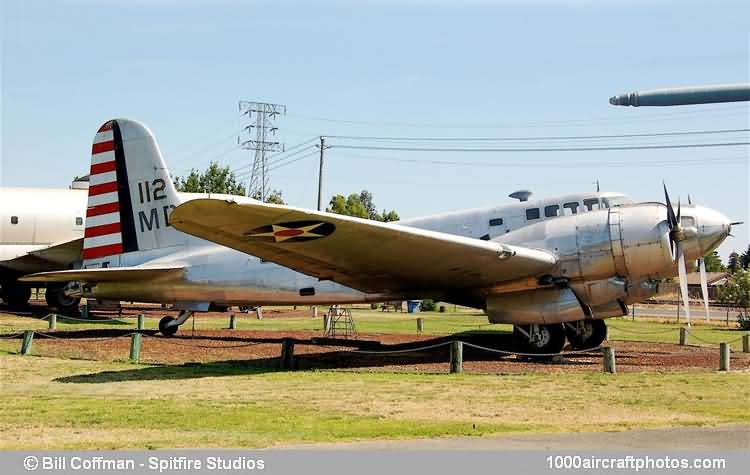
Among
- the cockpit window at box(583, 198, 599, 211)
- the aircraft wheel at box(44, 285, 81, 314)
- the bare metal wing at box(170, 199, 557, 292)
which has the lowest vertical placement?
the aircraft wheel at box(44, 285, 81, 314)

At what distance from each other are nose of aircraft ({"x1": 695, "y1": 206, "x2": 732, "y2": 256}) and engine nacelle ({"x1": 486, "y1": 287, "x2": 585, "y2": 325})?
3.33 m

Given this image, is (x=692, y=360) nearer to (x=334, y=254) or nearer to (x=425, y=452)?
(x=334, y=254)

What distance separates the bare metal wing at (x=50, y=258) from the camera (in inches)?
1382

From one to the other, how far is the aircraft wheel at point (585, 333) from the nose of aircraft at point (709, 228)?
13.7 ft

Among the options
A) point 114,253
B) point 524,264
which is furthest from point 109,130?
point 524,264

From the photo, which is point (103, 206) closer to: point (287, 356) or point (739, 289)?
point (287, 356)

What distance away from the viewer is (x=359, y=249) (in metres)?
17.5

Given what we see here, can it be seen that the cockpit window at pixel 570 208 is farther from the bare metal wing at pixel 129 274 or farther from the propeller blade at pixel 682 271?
the bare metal wing at pixel 129 274

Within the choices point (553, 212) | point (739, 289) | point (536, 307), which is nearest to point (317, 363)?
point (536, 307)

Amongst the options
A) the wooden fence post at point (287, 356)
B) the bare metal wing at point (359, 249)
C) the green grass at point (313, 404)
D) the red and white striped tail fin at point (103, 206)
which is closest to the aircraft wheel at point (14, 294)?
the red and white striped tail fin at point (103, 206)

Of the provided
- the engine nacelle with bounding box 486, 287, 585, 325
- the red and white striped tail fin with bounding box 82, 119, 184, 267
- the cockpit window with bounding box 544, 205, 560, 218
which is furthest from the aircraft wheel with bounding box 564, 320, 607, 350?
the red and white striped tail fin with bounding box 82, 119, 184, 267

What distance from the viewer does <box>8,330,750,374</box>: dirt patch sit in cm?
1892

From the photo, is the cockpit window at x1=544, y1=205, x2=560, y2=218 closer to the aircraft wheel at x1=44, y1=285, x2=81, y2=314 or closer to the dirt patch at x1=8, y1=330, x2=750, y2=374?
the dirt patch at x1=8, y1=330, x2=750, y2=374

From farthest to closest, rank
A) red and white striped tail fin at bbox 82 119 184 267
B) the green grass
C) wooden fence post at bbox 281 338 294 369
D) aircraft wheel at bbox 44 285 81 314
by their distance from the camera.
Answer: aircraft wheel at bbox 44 285 81 314, red and white striped tail fin at bbox 82 119 184 267, wooden fence post at bbox 281 338 294 369, the green grass
